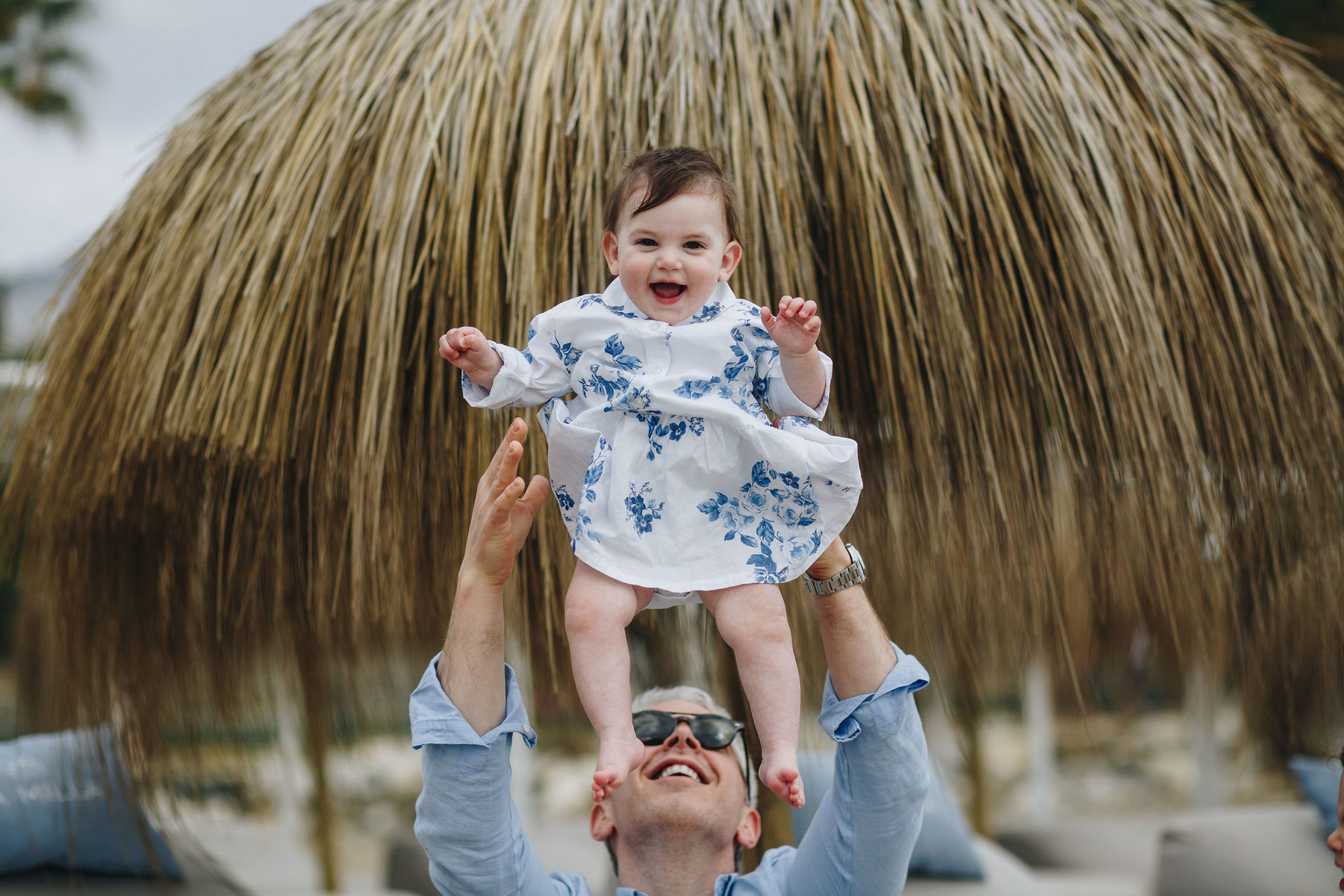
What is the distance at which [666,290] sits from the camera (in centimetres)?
98

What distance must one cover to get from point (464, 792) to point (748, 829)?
2.08ft

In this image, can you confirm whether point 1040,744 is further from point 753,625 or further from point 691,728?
point 753,625

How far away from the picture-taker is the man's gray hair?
163 cm

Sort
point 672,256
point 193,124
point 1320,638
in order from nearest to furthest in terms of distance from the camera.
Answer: point 672,256 < point 1320,638 < point 193,124

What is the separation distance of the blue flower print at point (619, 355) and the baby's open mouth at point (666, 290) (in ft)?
0.18

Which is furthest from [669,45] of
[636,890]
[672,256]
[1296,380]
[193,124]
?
[636,890]

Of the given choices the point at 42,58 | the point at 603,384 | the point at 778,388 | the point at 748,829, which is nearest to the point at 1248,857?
the point at 748,829

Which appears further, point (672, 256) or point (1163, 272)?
point (1163, 272)

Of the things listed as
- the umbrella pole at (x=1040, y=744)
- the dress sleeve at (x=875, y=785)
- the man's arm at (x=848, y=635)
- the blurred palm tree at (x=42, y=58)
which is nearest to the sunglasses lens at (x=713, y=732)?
the dress sleeve at (x=875, y=785)

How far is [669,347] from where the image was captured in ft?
3.22

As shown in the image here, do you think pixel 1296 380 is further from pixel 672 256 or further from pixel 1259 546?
pixel 672 256

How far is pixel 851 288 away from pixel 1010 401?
0.27 m

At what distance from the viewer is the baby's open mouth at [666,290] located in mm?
983

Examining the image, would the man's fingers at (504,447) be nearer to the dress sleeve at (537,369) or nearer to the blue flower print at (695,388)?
the dress sleeve at (537,369)
